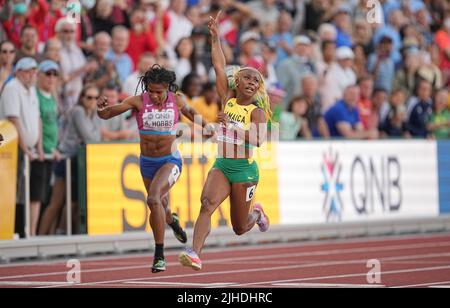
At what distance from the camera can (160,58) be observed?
1970 cm

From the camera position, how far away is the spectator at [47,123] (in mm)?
17188

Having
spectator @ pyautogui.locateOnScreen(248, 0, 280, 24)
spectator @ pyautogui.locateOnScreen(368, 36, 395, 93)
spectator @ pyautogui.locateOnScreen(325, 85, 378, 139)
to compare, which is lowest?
spectator @ pyautogui.locateOnScreen(325, 85, 378, 139)

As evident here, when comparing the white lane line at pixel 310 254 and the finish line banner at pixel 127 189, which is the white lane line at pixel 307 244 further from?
the white lane line at pixel 310 254

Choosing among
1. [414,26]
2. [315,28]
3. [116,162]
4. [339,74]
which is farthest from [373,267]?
[414,26]

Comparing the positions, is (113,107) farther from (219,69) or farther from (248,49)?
(248,49)

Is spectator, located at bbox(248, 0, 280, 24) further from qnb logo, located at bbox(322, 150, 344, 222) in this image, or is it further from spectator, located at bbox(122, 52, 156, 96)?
spectator, located at bbox(122, 52, 156, 96)

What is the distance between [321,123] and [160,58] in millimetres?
3630

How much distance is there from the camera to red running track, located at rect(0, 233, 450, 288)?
1275 centimetres

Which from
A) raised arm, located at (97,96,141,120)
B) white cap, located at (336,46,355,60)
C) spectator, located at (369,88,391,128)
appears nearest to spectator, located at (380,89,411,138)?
spectator, located at (369,88,391,128)

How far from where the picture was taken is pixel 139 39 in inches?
817

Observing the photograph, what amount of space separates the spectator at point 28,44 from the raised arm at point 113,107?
4.46 metres

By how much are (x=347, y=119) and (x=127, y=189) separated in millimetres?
5452

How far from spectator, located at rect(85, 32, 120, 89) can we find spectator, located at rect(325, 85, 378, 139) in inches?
183

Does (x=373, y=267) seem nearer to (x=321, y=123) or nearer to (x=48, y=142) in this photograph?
(x=48, y=142)
